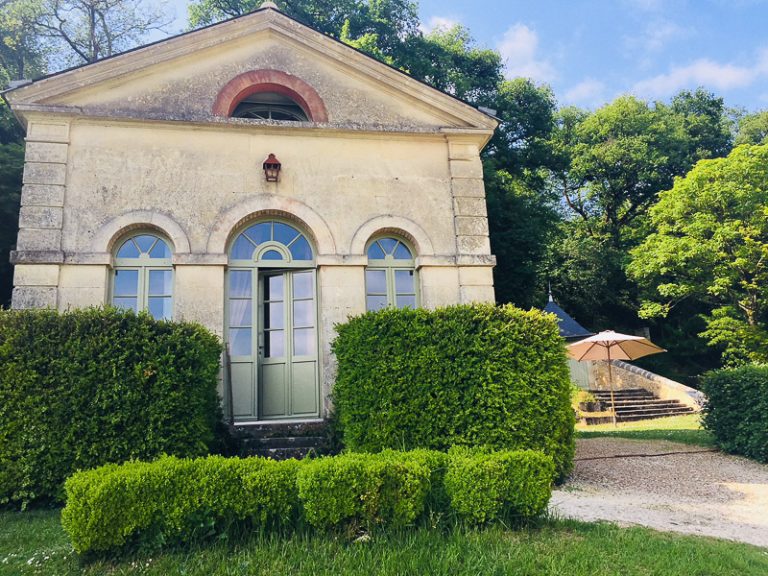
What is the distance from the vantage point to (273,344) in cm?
859

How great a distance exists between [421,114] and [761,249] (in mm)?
16908

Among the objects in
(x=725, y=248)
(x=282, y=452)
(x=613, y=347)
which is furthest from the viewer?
(x=725, y=248)

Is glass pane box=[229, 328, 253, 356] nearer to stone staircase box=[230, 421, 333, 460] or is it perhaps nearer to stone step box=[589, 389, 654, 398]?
stone staircase box=[230, 421, 333, 460]

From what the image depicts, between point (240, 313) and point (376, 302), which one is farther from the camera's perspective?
point (376, 302)

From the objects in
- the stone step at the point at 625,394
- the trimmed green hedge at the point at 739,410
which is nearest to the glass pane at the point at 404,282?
the trimmed green hedge at the point at 739,410

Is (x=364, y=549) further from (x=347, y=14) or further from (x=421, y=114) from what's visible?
(x=347, y=14)

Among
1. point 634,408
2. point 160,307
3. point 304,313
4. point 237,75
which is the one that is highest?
point 237,75

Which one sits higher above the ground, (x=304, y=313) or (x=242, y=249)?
(x=242, y=249)

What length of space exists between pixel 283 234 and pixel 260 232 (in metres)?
0.37

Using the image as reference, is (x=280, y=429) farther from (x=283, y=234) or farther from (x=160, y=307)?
(x=283, y=234)

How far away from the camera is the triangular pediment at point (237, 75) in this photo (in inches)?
334

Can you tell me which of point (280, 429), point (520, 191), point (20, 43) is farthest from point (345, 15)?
point (280, 429)

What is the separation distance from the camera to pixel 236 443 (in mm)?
7414

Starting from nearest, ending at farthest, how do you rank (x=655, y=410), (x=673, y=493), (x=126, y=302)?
(x=673, y=493) < (x=126, y=302) < (x=655, y=410)
